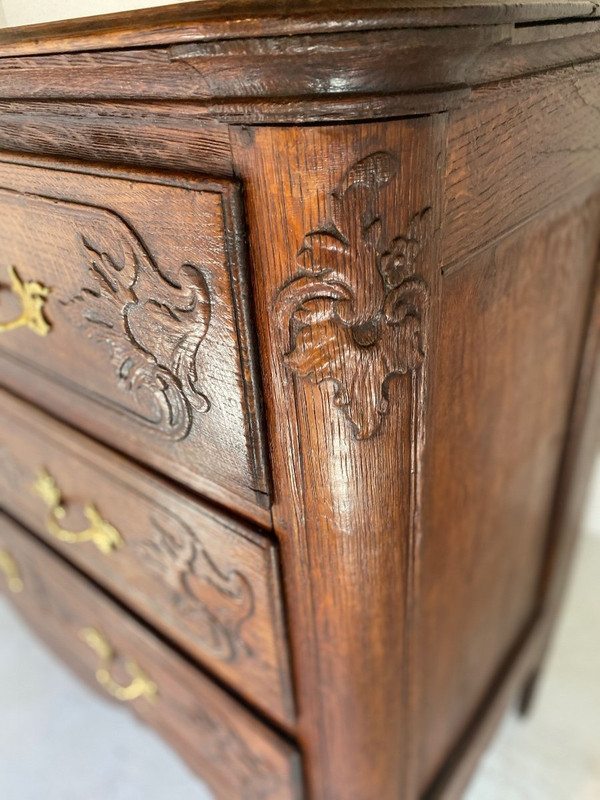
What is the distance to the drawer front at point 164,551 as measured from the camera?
445 mm

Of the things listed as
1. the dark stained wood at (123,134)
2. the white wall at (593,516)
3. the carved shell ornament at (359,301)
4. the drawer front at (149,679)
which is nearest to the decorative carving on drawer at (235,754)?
the drawer front at (149,679)

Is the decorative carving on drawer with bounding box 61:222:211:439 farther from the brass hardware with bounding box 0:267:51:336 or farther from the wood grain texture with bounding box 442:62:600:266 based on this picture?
the wood grain texture with bounding box 442:62:600:266

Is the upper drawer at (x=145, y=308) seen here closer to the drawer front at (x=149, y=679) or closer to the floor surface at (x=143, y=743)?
the drawer front at (x=149, y=679)

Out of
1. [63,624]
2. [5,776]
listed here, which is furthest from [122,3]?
[5,776]

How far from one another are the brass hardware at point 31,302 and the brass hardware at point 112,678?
405 mm

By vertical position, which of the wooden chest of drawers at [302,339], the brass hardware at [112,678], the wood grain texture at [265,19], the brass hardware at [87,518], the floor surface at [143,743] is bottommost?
the floor surface at [143,743]

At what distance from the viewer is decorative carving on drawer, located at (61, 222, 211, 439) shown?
1.11ft

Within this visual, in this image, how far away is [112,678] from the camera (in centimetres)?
75

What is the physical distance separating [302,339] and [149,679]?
518mm

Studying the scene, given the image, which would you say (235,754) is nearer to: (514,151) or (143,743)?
(143,743)

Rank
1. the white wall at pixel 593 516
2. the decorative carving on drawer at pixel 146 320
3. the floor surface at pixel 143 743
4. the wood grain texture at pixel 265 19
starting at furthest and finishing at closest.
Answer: the white wall at pixel 593 516 → the floor surface at pixel 143 743 → the decorative carving on drawer at pixel 146 320 → the wood grain texture at pixel 265 19

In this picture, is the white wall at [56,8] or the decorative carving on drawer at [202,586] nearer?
the white wall at [56,8]

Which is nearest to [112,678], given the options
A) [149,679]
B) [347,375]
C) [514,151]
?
[149,679]

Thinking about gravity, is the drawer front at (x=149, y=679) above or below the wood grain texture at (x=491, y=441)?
below
